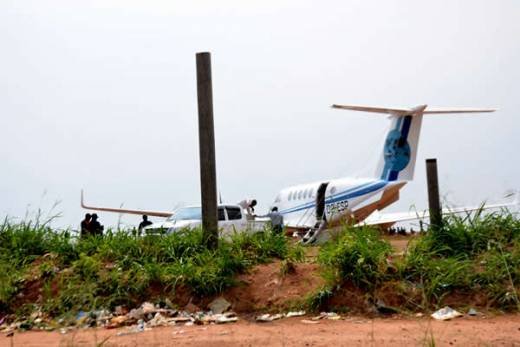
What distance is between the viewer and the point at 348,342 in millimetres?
5051

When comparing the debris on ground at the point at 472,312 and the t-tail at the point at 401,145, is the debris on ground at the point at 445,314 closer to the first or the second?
the debris on ground at the point at 472,312

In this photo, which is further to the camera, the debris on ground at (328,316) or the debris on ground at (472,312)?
the debris on ground at (328,316)

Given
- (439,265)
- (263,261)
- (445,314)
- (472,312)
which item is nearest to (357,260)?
(439,265)

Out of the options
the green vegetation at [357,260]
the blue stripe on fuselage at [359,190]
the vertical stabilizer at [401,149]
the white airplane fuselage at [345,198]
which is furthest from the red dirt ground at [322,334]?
the vertical stabilizer at [401,149]

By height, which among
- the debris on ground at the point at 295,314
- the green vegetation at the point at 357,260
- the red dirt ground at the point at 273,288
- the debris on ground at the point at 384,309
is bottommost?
the debris on ground at the point at 295,314

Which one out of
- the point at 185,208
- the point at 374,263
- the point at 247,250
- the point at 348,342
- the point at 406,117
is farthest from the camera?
the point at 406,117

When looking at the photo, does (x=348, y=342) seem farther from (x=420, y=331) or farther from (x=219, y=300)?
(x=219, y=300)

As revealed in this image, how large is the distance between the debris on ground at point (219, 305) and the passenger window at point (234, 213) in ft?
33.1

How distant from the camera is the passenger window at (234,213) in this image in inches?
671

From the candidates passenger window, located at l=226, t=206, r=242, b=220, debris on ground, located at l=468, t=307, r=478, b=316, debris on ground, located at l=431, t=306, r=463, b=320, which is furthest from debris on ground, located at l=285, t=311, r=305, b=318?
passenger window, located at l=226, t=206, r=242, b=220

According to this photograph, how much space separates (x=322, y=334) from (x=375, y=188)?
17.6m

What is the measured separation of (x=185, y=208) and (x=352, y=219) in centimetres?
836

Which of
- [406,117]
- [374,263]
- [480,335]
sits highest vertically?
[406,117]

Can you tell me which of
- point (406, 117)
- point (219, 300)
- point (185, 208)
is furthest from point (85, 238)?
point (406, 117)
